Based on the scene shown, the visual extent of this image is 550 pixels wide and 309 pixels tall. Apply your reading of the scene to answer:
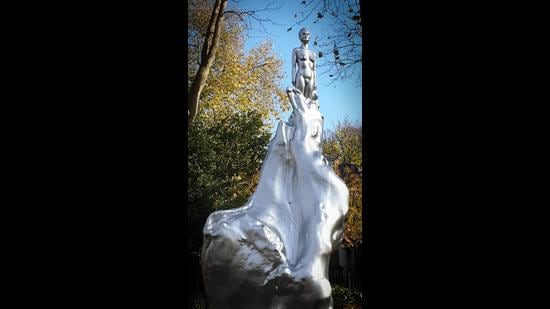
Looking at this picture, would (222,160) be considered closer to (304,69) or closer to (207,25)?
(207,25)

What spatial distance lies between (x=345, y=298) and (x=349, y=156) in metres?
3.66

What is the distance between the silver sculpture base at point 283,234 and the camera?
6734 millimetres

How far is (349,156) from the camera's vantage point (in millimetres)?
14625

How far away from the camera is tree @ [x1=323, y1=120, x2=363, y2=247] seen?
14.1 m

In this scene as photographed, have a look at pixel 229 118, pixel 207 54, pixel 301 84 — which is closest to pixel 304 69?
pixel 301 84

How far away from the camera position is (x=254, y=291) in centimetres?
675

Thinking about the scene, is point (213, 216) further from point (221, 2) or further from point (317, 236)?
point (221, 2)

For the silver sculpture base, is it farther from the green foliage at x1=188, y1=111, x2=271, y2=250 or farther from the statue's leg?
the green foliage at x1=188, y1=111, x2=271, y2=250

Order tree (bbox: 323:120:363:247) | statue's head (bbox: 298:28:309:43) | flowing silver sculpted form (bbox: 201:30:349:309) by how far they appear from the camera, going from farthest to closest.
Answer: tree (bbox: 323:120:363:247)
statue's head (bbox: 298:28:309:43)
flowing silver sculpted form (bbox: 201:30:349:309)

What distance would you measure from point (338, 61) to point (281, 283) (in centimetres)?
743

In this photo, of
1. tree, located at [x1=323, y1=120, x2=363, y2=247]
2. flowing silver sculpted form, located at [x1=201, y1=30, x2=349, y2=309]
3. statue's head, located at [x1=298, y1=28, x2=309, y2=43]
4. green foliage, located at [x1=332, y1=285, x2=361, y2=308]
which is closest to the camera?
flowing silver sculpted form, located at [x1=201, y1=30, x2=349, y2=309]

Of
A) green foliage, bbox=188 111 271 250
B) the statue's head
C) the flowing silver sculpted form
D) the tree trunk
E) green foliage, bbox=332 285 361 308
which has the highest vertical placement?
the tree trunk

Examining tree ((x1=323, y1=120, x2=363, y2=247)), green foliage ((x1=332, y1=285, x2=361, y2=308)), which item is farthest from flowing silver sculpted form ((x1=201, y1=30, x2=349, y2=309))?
tree ((x1=323, y1=120, x2=363, y2=247))

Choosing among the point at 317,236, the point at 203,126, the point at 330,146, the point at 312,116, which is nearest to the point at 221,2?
the point at 203,126
